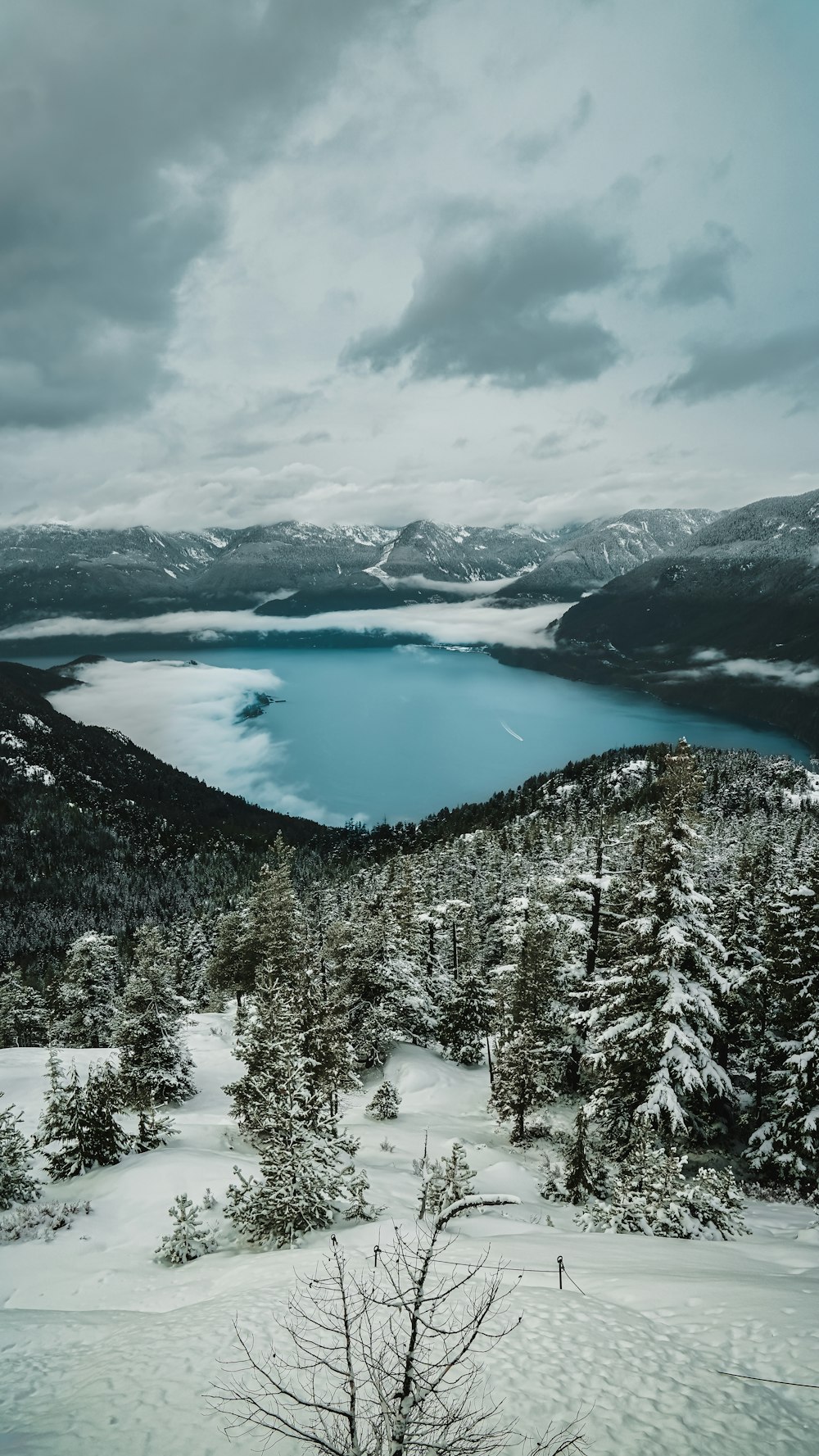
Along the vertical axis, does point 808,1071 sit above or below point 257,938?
above

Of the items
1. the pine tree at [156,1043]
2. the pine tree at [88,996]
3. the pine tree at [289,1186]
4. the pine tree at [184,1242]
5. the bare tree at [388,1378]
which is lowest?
the pine tree at [88,996]

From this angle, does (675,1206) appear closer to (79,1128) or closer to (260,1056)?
(260,1056)

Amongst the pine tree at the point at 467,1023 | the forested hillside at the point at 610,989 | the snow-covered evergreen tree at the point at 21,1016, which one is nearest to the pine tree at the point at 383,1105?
the forested hillside at the point at 610,989

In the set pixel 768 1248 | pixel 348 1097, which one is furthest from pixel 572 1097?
pixel 768 1248

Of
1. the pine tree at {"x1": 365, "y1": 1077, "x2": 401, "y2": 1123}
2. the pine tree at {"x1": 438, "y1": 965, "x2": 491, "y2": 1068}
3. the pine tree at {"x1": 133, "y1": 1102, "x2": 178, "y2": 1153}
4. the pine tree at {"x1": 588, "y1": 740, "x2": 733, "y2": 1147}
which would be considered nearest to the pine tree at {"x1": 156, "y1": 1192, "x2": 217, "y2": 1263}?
the pine tree at {"x1": 133, "y1": 1102, "x2": 178, "y2": 1153}

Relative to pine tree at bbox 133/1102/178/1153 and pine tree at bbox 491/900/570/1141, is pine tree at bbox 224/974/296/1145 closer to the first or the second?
pine tree at bbox 133/1102/178/1153

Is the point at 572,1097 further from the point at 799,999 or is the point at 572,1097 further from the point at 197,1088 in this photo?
the point at 197,1088

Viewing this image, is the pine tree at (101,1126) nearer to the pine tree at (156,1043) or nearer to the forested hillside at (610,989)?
the forested hillside at (610,989)
